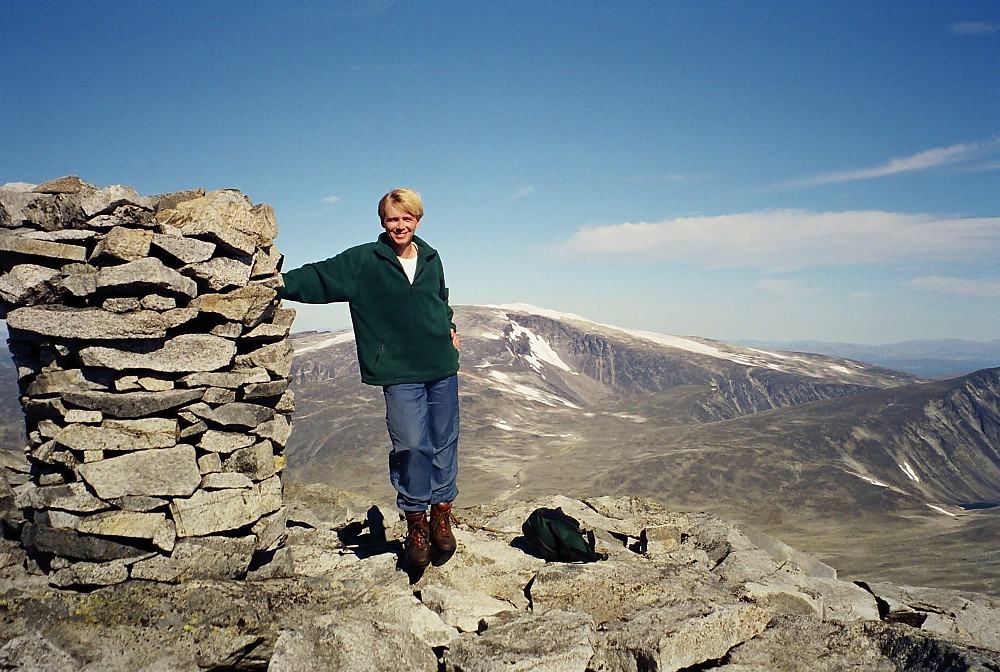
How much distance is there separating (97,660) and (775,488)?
198 feet

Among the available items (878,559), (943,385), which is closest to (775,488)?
(878,559)

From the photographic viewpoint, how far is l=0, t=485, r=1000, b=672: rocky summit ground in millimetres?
4305

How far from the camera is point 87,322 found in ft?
17.3

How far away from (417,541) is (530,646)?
168 centimetres

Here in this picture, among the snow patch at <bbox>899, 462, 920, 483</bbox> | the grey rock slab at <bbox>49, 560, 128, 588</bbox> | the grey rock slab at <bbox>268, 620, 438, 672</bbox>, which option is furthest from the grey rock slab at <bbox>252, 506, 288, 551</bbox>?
the snow patch at <bbox>899, 462, 920, 483</bbox>

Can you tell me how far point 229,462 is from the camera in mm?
5941

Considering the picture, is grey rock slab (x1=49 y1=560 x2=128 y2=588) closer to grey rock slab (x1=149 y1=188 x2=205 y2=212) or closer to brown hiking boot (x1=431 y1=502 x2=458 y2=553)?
brown hiking boot (x1=431 y1=502 x2=458 y2=553)

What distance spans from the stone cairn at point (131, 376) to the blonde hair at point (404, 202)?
4.69 ft

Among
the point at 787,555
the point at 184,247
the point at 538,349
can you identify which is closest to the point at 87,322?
the point at 184,247

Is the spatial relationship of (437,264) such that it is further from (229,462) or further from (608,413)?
(608,413)

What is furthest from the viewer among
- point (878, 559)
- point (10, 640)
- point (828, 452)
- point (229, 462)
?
point (828, 452)

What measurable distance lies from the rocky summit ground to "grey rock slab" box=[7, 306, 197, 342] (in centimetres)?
216

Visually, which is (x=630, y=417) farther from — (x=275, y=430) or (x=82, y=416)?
(x=82, y=416)

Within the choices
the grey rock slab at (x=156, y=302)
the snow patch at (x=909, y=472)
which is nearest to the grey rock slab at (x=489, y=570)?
the grey rock slab at (x=156, y=302)
